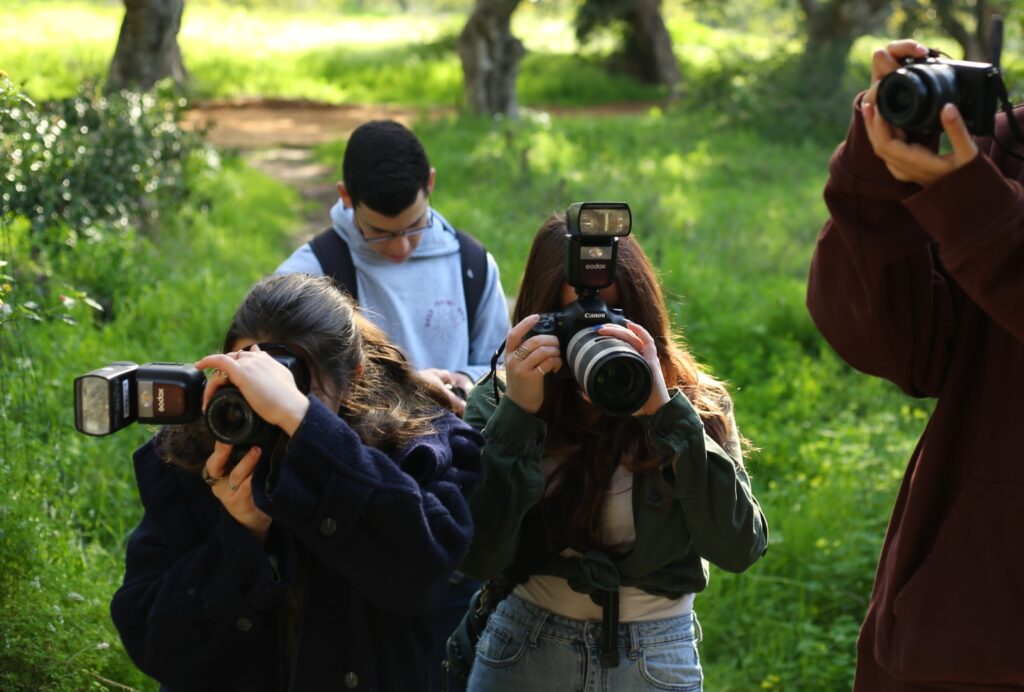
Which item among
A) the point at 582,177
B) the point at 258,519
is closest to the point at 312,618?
the point at 258,519

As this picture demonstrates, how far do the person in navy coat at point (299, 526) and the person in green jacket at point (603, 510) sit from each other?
0.15m

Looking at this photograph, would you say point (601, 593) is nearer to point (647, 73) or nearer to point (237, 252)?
point (237, 252)

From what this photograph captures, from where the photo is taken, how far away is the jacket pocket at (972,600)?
6.32ft

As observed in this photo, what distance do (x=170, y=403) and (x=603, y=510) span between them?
89 cm

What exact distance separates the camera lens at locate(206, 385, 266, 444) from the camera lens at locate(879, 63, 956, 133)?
1.08 metres

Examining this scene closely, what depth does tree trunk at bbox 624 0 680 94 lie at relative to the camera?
80.1 feet

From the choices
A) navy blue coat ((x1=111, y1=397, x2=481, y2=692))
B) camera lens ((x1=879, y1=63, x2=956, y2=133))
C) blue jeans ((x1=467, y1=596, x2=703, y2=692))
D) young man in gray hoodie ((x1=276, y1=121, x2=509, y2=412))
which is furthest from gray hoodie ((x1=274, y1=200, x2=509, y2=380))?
camera lens ((x1=879, y1=63, x2=956, y2=133))

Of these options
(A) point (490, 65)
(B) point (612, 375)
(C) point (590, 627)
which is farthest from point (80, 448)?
(A) point (490, 65)

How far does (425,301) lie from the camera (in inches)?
149

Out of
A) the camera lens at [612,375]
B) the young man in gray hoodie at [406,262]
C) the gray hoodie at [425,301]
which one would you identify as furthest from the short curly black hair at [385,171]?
the camera lens at [612,375]

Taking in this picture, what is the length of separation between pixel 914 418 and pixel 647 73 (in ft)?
63.2

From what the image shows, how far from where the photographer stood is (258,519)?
2.13 m

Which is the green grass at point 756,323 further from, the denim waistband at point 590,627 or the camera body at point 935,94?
the camera body at point 935,94

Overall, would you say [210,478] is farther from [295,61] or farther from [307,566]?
[295,61]
